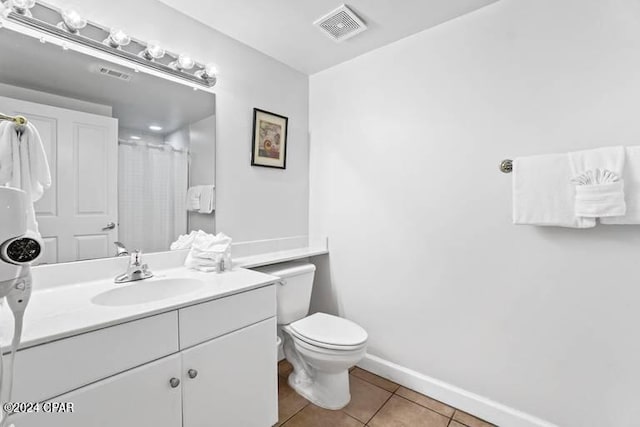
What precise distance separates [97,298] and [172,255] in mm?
450

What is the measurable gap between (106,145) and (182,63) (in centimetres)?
59

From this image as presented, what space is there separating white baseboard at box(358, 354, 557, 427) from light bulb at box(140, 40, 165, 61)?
Answer: 2.22m

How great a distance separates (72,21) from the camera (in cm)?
125

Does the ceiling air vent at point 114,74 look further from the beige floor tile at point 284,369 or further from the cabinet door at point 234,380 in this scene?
the beige floor tile at point 284,369

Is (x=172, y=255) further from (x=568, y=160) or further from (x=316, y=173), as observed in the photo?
(x=568, y=160)

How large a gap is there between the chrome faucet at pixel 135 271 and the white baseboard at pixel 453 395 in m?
1.52

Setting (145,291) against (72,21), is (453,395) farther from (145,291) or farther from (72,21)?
(72,21)

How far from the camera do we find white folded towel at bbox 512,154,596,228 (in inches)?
51.6

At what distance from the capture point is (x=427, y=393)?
1779 millimetres

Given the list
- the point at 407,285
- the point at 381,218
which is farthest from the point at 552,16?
the point at 407,285

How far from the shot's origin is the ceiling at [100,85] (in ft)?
3.89

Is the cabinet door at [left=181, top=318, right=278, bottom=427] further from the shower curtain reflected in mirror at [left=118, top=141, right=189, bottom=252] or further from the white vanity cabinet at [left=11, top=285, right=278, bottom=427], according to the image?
the shower curtain reflected in mirror at [left=118, top=141, right=189, bottom=252]

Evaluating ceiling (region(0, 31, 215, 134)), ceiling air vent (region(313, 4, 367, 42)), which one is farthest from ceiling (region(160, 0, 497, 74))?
ceiling (region(0, 31, 215, 134))

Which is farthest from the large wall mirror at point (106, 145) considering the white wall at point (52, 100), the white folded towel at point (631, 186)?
the white folded towel at point (631, 186)
